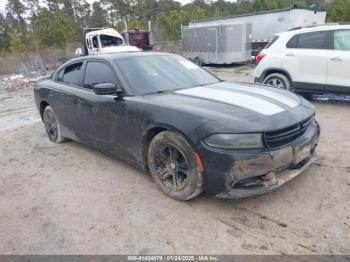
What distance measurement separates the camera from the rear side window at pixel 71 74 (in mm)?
4736

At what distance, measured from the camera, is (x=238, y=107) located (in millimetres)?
3148

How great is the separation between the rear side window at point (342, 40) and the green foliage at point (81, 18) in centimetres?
2338

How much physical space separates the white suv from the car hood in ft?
11.5

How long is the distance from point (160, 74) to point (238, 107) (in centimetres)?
134

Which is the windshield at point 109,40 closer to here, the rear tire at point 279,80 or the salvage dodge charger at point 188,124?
the rear tire at point 279,80

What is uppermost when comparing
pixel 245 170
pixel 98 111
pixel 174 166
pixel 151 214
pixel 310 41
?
pixel 310 41

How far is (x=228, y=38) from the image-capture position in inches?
677

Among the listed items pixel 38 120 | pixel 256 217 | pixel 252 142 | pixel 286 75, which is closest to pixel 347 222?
pixel 256 217

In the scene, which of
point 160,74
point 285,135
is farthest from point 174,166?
point 160,74

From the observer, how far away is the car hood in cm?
290

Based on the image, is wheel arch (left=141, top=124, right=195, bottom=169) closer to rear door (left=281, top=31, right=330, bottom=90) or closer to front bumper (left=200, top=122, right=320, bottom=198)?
front bumper (left=200, top=122, right=320, bottom=198)

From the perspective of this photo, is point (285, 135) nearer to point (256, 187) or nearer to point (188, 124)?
point (256, 187)

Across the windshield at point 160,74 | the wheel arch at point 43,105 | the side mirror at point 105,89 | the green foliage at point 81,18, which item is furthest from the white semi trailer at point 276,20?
the side mirror at point 105,89

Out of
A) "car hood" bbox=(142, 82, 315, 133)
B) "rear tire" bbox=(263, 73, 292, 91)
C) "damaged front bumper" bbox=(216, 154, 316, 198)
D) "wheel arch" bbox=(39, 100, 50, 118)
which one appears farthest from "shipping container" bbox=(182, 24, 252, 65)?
"damaged front bumper" bbox=(216, 154, 316, 198)
